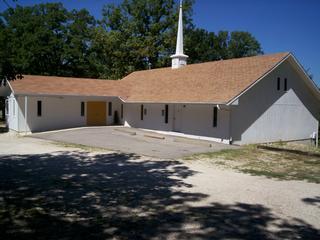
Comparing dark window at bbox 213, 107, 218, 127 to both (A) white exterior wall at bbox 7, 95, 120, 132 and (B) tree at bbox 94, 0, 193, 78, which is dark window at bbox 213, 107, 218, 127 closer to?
(A) white exterior wall at bbox 7, 95, 120, 132

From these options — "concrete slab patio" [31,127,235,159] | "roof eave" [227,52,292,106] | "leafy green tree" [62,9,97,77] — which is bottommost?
"concrete slab patio" [31,127,235,159]

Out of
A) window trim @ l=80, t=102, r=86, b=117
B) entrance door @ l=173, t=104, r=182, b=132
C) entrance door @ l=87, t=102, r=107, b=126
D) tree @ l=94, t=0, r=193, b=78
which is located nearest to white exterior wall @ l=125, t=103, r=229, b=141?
entrance door @ l=173, t=104, r=182, b=132

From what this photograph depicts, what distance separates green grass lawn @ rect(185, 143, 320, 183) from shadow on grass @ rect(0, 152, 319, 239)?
9.94 ft

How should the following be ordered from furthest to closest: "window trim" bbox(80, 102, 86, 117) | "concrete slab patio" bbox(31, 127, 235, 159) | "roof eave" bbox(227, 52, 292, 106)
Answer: "window trim" bbox(80, 102, 86, 117)
"roof eave" bbox(227, 52, 292, 106)
"concrete slab patio" bbox(31, 127, 235, 159)

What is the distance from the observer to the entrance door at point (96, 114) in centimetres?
2702

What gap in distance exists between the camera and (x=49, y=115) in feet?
80.8

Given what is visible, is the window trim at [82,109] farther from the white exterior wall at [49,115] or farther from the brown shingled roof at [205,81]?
the brown shingled roof at [205,81]

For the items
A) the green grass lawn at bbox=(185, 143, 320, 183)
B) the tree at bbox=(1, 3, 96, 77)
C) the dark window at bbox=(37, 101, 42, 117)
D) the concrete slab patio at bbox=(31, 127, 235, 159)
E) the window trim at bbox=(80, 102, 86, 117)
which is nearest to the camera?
the green grass lawn at bbox=(185, 143, 320, 183)

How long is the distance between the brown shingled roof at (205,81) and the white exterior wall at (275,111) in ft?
2.47

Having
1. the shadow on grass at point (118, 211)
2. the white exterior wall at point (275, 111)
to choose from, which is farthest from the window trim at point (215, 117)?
the shadow on grass at point (118, 211)

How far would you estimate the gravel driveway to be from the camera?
5895 millimetres

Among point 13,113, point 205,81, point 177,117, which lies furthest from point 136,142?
point 13,113

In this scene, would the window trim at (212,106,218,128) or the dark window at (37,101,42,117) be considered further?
the dark window at (37,101,42,117)

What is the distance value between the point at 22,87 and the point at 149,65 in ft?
67.8
